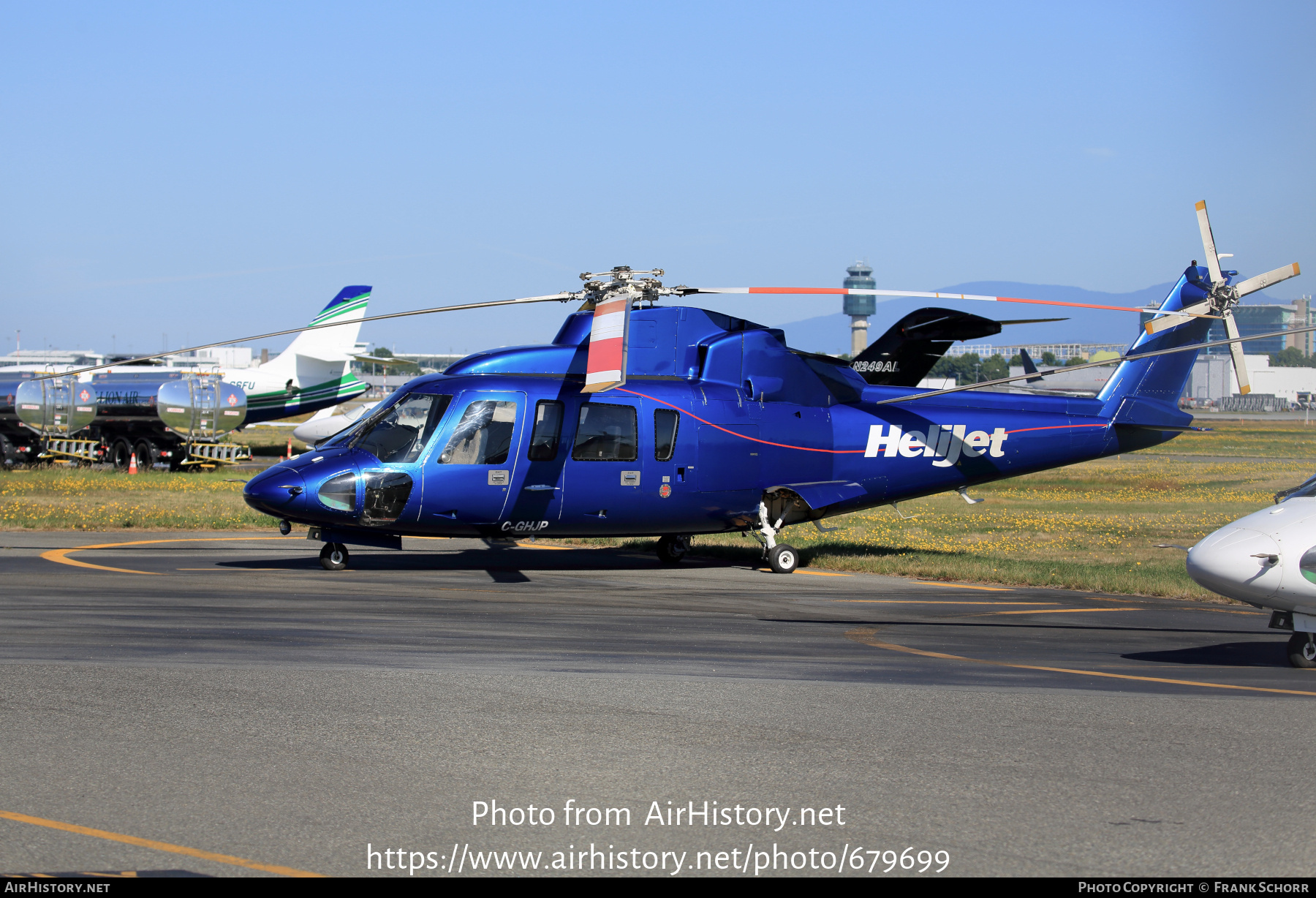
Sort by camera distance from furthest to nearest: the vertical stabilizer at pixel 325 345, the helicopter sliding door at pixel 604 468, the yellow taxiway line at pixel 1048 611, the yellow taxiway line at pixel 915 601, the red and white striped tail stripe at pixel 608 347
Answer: the vertical stabilizer at pixel 325 345 < the helicopter sliding door at pixel 604 468 < the red and white striped tail stripe at pixel 608 347 < the yellow taxiway line at pixel 915 601 < the yellow taxiway line at pixel 1048 611

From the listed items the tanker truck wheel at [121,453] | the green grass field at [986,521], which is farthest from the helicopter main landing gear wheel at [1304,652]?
the tanker truck wheel at [121,453]

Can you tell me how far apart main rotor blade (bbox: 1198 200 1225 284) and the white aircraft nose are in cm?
801

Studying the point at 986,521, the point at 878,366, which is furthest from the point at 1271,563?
the point at 986,521

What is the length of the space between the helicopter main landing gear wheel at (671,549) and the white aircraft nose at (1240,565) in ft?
32.2

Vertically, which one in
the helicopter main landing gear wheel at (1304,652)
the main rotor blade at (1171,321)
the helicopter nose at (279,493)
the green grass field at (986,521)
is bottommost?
the green grass field at (986,521)

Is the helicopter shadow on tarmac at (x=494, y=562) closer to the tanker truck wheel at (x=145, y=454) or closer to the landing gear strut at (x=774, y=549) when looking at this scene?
the landing gear strut at (x=774, y=549)

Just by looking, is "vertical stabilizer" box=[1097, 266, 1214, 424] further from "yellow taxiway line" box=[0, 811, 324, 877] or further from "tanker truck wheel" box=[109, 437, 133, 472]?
"tanker truck wheel" box=[109, 437, 133, 472]

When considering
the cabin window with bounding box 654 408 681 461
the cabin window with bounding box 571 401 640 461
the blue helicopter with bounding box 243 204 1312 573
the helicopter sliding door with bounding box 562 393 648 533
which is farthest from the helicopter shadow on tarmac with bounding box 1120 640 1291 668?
the cabin window with bounding box 571 401 640 461

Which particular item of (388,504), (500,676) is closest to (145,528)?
(388,504)

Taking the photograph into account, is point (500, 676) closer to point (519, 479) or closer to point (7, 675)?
point (7, 675)

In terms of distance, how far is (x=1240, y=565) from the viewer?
364 inches

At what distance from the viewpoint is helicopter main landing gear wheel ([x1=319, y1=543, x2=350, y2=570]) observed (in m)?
16.2

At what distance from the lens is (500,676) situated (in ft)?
29.4

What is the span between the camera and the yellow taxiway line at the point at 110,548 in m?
15.6
